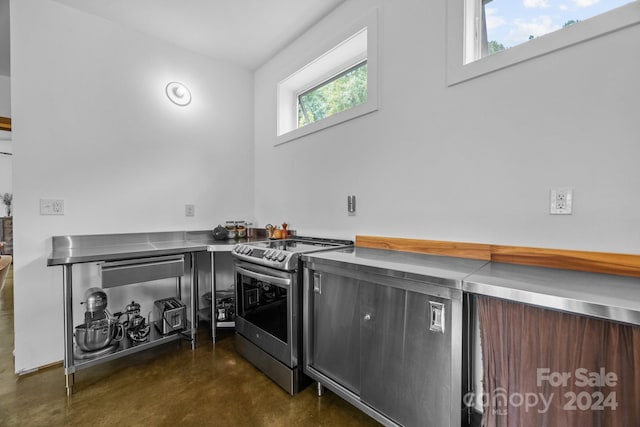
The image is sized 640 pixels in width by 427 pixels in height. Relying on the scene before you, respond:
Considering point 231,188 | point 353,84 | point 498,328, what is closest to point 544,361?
point 498,328

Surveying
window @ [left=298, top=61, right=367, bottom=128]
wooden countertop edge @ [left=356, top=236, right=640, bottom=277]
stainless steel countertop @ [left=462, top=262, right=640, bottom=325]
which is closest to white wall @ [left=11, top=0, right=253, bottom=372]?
window @ [left=298, top=61, right=367, bottom=128]

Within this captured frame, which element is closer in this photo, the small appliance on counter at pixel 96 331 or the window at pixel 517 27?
the window at pixel 517 27

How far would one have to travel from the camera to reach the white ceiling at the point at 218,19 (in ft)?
7.35

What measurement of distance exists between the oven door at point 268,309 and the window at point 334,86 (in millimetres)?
1351

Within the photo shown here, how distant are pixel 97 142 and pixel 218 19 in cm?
146

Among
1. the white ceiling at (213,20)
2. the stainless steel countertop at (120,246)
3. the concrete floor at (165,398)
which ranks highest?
the white ceiling at (213,20)

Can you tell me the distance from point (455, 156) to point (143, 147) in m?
2.60

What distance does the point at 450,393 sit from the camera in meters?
1.11

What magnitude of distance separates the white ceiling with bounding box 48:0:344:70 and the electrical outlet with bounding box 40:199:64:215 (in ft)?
5.03

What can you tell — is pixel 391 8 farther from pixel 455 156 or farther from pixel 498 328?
pixel 498 328

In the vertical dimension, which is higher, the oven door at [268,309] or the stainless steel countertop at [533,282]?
the stainless steel countertop at [533,282]

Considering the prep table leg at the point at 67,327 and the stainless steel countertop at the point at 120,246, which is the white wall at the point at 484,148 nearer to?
the stainless steel countertop at the point at 120,246

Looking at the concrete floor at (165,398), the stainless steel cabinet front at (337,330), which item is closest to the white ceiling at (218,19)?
the stainless steel cabinet front at (337,330)

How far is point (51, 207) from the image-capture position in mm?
2125
